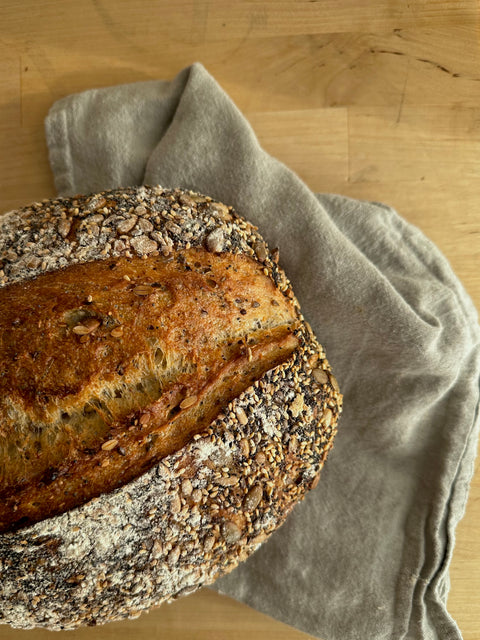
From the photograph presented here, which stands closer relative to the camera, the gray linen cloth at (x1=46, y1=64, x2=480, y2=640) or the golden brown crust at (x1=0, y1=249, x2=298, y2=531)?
the golden brown crust at (x1=0, y1=249, x2=298, y2=531)

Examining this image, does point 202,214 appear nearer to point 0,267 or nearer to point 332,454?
point 0,267

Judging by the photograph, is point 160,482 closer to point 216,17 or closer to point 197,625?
point 197,625

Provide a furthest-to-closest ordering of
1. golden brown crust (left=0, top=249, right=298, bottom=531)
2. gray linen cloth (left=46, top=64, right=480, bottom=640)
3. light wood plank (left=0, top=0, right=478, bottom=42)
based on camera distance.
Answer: light wood plank (left=0, top=0, right=478, bottom=42) → gray linen cloth (left=46, top=64, right=480, bottom=640) → golden brown crust (left=0, top=249, right=298, bottom=531)

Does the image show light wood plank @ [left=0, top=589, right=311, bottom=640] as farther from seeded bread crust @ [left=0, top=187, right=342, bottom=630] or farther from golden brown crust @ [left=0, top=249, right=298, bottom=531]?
golden brown crust @ [left=0, top=249, right=298, bottom=531]

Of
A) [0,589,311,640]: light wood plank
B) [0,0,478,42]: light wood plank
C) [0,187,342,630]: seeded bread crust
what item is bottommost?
[0,589,311,640]: light wood plank

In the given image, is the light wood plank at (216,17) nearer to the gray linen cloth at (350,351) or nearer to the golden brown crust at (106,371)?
the gray linen cloth at (350,351)

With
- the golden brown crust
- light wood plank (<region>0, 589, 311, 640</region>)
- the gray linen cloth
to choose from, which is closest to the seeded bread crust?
the golden brown crust

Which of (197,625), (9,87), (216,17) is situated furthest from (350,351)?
(9,87)
